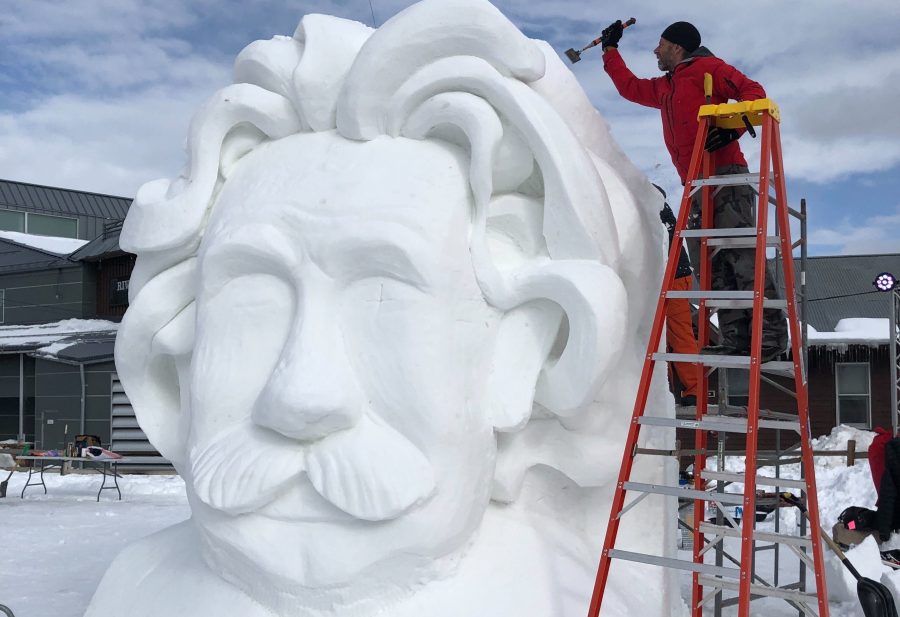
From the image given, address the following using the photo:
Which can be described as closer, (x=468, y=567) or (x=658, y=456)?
(x=468, y=567)

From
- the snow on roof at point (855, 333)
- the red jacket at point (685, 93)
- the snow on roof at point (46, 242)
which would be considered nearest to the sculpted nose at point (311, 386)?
the red jacket at point (685, 93)

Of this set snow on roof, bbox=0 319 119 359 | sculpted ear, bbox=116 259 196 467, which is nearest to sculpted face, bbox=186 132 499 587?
sculpted ear, bbox=116 259 196 467

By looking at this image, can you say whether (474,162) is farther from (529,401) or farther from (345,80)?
(529,401)

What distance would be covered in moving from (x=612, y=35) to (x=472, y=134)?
60.4 inches

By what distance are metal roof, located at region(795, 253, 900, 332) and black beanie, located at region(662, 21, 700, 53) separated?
46.7 ft

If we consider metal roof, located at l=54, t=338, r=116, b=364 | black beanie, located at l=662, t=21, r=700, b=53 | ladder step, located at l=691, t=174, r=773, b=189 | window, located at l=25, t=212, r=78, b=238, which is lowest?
metal roof, located at l=54, t=338, r=116, b=364

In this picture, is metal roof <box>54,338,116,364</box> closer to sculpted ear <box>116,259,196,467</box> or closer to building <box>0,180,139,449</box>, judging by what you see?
building <box>0,180,139,449</box>

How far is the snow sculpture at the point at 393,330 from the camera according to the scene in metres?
2.92

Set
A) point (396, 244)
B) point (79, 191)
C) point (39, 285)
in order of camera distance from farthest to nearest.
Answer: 1. point (79, 191)
2. point (39, 285)
3. point (396, 244)

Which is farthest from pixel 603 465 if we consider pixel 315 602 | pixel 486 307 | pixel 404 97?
pixel 404 97

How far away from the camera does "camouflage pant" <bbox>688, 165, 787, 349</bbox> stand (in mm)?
3359

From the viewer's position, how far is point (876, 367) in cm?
1661

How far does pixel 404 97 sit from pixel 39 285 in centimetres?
1894

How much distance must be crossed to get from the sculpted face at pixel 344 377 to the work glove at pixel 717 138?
94cm
